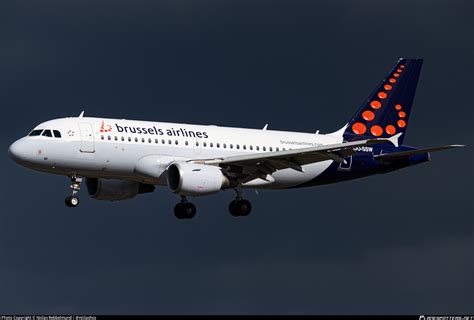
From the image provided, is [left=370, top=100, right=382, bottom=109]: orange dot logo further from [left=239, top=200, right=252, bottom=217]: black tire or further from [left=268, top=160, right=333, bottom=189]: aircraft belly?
[left=239, top=200, right=252, bottom=217]: black tire

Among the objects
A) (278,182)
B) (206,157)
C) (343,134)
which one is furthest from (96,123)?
(343,134)

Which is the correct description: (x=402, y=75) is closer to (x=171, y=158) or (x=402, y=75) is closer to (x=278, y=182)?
(x=278, y=182)

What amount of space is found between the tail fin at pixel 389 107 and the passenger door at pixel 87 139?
14.9m

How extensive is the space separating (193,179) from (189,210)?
3.54 m

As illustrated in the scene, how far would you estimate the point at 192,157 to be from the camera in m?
59.4

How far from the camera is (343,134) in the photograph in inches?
2603

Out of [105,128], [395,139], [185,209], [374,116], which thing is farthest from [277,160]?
[374,116]

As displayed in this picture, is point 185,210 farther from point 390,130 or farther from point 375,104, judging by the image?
point 375,104

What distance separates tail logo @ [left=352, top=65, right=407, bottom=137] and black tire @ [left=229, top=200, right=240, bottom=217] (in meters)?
8.37

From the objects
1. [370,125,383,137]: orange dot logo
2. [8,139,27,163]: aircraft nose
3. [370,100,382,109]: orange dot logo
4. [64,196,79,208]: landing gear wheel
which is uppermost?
[370,100,382,109]: orange dot logo

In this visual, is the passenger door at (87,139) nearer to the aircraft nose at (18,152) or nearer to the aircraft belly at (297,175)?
the aircraft nose at (18,152)

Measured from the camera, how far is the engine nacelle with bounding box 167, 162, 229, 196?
57625 millimetres

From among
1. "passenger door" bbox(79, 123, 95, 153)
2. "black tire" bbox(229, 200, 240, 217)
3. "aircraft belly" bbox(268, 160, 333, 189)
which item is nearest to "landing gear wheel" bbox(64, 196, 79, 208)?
"passenger door" bbox(79, 123, 95, 153)

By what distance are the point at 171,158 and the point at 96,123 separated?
384cm
